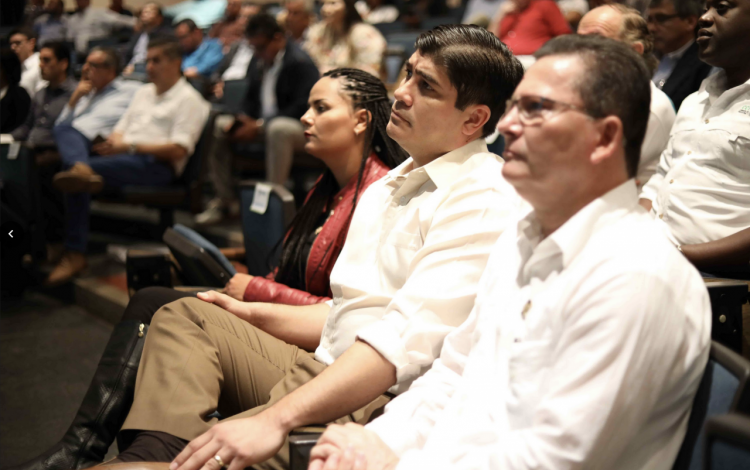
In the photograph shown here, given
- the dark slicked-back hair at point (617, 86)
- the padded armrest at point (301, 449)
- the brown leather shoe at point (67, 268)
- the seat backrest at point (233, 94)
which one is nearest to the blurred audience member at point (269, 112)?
the seat backrest at point (233, 94)

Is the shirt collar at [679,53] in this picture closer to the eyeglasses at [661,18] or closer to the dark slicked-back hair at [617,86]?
the eyeglasses at [661,18]

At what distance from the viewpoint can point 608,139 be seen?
87cm

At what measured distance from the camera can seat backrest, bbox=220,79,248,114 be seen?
4.92 m

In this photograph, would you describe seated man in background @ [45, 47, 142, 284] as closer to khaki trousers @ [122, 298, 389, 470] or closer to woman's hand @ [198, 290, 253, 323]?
woman's hand @ [198, 290, 253, 323]

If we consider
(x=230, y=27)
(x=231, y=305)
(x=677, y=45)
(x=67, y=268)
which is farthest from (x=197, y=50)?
(x=231, y=305)

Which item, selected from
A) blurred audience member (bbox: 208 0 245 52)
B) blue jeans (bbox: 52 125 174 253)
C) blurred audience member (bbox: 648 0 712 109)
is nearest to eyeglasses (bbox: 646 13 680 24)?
blurred audience member (bbox: 648 0 712 109)

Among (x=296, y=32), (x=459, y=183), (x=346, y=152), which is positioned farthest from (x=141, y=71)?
(x=459, y=183)

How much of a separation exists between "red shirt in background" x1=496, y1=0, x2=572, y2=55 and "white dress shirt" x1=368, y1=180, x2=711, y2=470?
3023 millimetres

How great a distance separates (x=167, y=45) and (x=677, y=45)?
2753 millimetres

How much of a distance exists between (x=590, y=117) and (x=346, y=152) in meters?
1.10

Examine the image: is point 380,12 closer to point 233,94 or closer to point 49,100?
point 233,94

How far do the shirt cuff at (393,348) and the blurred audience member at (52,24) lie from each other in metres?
3.08

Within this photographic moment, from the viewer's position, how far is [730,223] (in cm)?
169

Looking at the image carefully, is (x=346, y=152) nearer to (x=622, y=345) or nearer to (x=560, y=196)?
(x=560, y=196)
